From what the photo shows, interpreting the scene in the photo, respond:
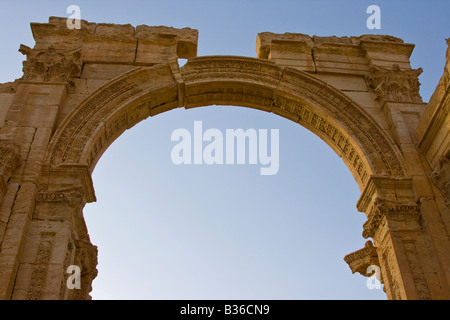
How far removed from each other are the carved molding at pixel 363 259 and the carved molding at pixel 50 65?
23.8 ft

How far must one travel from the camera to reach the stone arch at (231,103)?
9500mm

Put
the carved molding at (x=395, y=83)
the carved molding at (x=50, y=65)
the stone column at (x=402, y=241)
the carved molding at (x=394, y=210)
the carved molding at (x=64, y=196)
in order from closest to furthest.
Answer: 1. the stone column at (x=402, y=241)
2. the carved molding at (x=64, y=196)
3. the carved molding at (x=394, y=210)
4. the carved molding at (x=50, y=65)
5. the carved molding at (x=395, y=83)

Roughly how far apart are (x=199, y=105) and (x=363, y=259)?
17.0ft

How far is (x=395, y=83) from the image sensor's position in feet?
35.5

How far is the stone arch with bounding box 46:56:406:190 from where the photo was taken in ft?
31.2

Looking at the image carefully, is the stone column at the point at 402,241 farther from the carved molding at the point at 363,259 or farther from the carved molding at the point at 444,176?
the carved molding at the point at 444,176

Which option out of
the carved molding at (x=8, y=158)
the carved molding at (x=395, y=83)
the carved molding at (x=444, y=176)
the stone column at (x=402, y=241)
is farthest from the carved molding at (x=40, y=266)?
the carved molding at (x=395, y=83)

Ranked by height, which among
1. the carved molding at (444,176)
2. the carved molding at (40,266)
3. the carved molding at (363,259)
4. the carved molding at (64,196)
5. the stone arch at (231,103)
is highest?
the stone arch at (231,103)

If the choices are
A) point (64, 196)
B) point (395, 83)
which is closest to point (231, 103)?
point (395, 83)

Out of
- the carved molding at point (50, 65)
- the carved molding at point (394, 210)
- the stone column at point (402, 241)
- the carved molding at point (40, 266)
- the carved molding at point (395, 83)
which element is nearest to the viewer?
the carved molding at point (40, 266)

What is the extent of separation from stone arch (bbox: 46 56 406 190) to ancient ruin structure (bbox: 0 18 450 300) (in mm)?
28

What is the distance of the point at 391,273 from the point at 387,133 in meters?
3.03

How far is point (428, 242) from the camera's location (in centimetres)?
830

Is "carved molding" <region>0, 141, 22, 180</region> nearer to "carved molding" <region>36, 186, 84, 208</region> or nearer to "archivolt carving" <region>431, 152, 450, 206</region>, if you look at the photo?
"carved molding" <region>36, 186, 84, 208</region>
